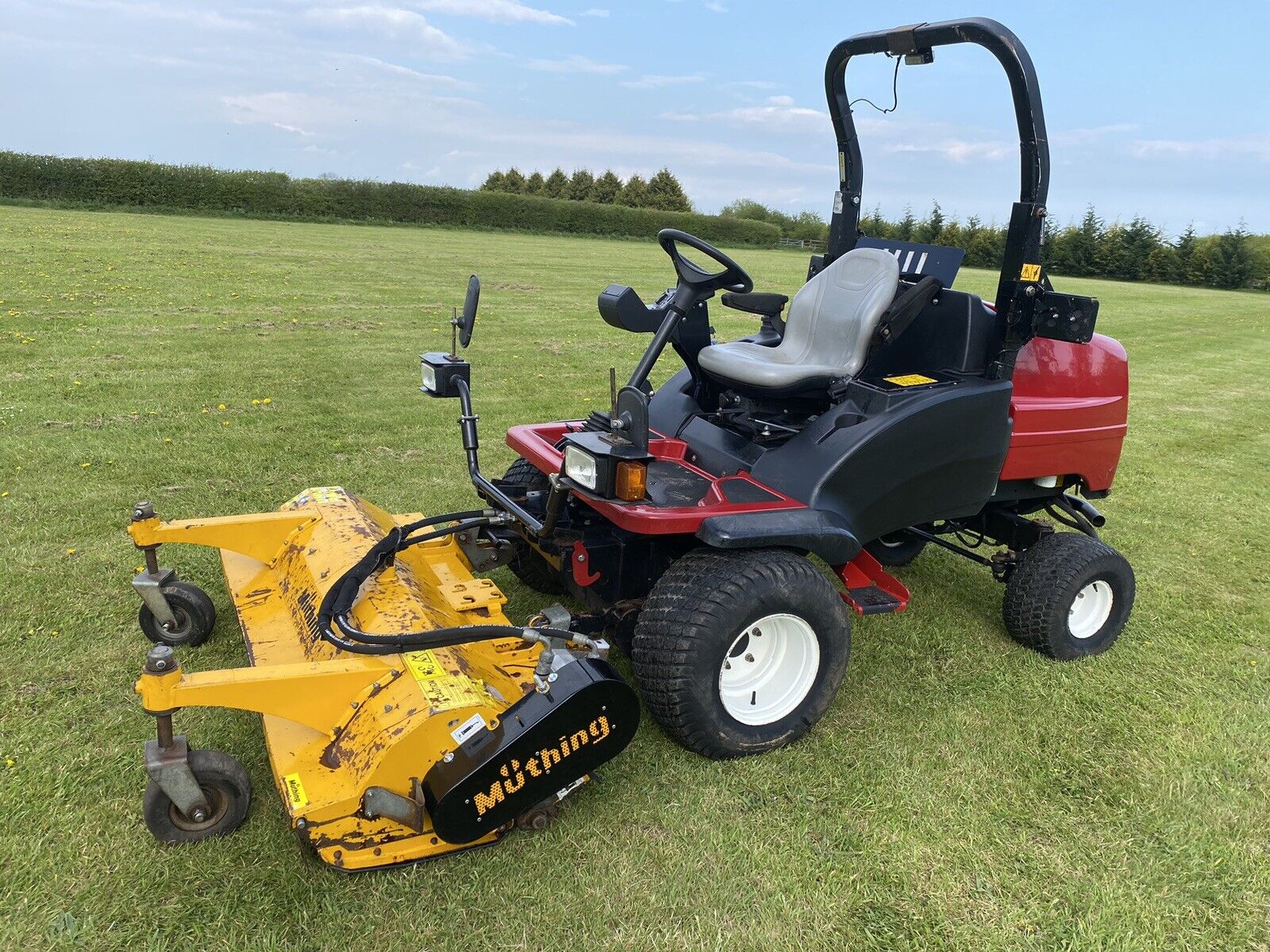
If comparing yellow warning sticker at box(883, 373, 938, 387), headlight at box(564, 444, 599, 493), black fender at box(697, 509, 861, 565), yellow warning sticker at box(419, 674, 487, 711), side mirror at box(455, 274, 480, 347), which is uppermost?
side mirror at box(455, 274, 480, 347)

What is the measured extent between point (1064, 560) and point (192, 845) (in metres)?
3.19

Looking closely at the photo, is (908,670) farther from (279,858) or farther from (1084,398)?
(279,858)

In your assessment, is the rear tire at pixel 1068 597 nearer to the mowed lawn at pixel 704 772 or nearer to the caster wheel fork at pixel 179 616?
the mowed lawn at pixel 704 772

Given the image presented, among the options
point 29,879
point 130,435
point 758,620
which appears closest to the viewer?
point 29,879

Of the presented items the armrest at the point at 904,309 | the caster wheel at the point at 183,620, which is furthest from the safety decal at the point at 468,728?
the armrest at the point at 904,309

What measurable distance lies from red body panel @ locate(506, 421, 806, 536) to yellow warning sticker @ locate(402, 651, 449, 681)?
0.65 meters

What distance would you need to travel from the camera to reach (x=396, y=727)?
2221mm

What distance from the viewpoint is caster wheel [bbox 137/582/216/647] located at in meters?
3.21

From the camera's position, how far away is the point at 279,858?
229 cm

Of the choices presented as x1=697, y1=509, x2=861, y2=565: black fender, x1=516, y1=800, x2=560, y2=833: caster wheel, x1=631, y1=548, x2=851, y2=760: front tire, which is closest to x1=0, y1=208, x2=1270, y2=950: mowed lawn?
x1=516, y1=800, x2=560, y2=833: caster wheel

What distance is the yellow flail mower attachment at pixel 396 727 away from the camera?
2184 mm

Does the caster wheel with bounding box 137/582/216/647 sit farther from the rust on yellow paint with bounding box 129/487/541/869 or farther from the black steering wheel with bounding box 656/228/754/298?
the black steering wheel with bounding box 656/228/754/298

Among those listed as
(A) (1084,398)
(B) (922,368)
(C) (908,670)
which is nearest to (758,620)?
(C) (908,670)

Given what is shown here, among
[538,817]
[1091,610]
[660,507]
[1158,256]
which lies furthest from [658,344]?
[1158,256]
